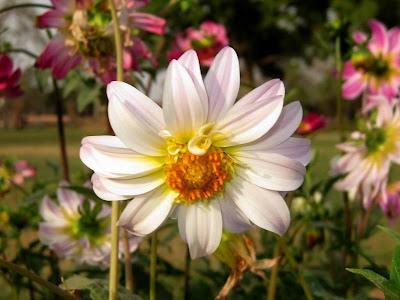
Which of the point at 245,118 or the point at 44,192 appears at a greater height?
the point at 245,118

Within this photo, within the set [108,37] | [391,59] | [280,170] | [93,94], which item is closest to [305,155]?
[280,170]

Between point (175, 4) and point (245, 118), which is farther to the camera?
point (175, 4)

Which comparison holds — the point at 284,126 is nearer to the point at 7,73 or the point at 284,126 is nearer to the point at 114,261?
the point at 114,261

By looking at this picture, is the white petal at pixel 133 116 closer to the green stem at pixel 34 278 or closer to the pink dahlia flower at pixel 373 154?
the green stem at pixel 34 278

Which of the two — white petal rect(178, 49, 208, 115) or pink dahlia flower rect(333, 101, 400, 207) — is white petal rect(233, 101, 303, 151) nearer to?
white petal rect(178, 49, 208, 115)

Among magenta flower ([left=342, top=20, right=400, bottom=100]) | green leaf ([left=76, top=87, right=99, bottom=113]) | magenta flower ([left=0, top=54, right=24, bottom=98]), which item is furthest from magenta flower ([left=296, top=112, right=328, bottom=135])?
magenta flower ([left=0, top=54, right=24, bottom=98])

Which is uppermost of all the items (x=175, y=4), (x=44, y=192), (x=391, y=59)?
(x=175, y=4)

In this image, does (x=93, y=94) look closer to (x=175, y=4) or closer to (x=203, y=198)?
(x=175, y=4)

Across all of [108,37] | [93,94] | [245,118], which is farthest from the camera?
[93,94]
